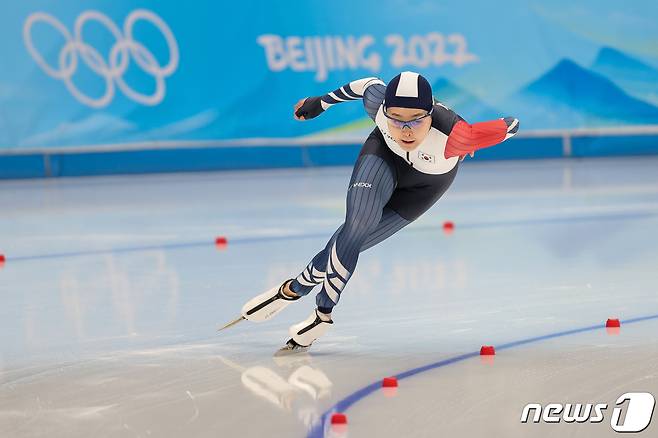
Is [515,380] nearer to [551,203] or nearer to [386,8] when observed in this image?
[551,203]

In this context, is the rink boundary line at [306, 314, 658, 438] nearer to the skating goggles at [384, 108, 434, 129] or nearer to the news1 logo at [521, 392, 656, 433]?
the news1 logo at [521, 392, 656, 433]

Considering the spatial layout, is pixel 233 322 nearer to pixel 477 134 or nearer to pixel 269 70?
pixel 477 134

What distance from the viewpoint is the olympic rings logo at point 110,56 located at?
1285 cm

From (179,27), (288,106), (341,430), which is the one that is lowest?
(341,430)

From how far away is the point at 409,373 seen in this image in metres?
4.20

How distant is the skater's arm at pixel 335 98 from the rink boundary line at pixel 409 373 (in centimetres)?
108

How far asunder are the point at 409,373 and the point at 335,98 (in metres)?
1.35

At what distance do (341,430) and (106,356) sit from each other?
4.81 feet

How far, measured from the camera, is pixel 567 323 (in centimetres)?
511

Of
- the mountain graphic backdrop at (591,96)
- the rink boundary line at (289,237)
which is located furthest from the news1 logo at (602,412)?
the mountain graphic backdrop at (591,96)

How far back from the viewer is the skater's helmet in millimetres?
4379

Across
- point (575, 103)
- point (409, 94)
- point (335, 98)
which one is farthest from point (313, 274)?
point (575, 103)

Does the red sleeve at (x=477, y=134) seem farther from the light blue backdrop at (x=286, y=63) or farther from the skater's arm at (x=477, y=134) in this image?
the light blue backdrop at (x=286, y=63)

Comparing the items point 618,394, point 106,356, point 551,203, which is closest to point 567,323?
point 618,394
